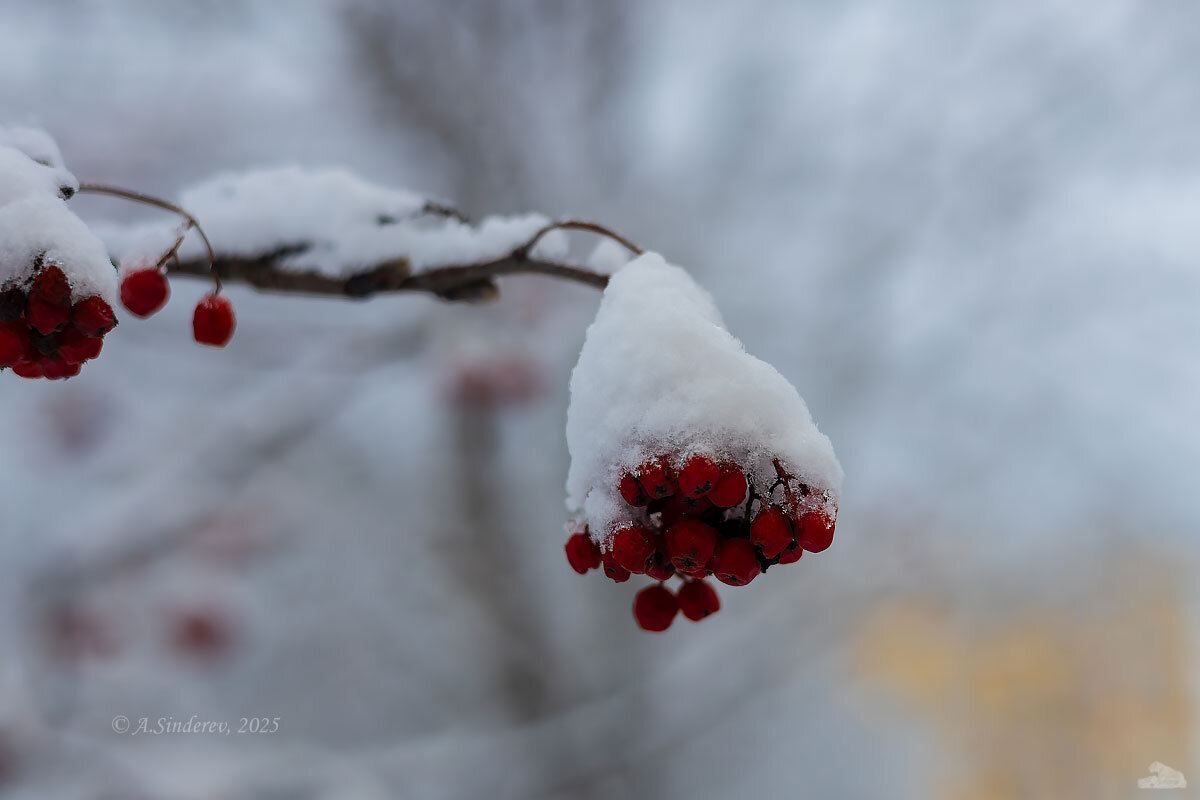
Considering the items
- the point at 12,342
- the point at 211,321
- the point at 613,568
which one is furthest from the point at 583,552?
the point at 12,342

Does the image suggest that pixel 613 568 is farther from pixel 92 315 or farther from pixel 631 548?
pixel 92 315

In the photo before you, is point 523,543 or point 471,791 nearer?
point 471,791

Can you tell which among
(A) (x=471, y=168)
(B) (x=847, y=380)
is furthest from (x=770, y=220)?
(A) (x=471, y=168)

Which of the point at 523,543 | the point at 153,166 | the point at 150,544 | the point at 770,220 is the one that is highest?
the point at 770,220

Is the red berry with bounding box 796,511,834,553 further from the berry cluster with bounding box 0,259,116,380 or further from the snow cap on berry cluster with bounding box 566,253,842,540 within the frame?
the berry cluster with bounding box 0,259,116,380

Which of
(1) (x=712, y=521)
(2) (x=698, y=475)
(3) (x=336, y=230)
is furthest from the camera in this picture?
(3) (x=336, y=230)

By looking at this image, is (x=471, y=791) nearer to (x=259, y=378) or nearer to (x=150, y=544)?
(x=150, y=544)
